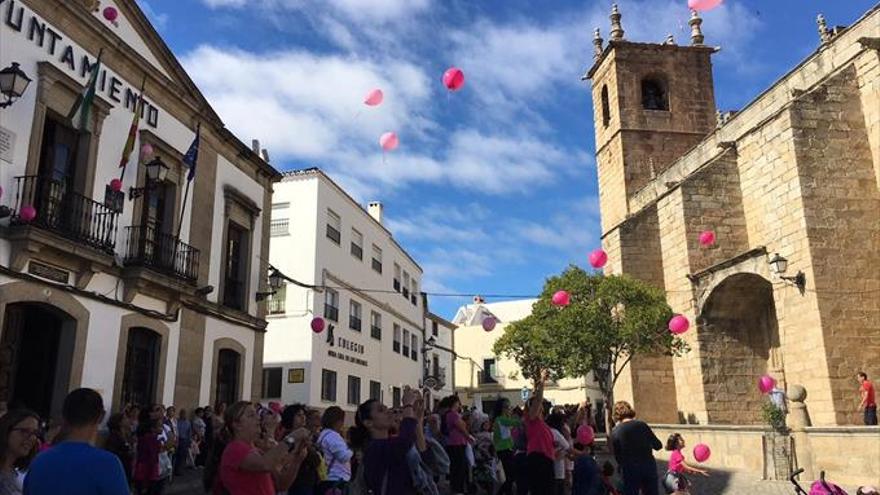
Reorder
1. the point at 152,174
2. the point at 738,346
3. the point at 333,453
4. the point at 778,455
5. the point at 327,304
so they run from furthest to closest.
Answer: the point at 327,304 → the point at 738,346 → the point at 778,455 → the point at 152,174 → the point at 333,453

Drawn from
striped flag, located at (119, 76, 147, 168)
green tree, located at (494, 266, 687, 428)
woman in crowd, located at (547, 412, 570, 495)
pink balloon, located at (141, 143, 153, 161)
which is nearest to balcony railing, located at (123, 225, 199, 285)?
striped flag, located at (119, 76, 147, 168)

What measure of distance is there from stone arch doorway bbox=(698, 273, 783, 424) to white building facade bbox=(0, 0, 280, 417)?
1271 centimetres

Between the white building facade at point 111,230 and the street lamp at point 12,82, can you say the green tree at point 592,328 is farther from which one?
the street lamp at point 12,82

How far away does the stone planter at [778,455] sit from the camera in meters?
11.7

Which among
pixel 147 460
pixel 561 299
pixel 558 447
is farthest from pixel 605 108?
pixel 147 460

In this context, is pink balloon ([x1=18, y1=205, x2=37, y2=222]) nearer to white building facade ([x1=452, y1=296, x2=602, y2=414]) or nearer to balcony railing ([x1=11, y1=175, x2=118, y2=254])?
balcony railing ([x1=11, y1=175, x2=118, y2=254])

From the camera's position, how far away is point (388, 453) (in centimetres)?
408

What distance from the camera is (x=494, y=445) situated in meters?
9.23

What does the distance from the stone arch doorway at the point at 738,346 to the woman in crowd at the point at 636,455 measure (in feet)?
43.7

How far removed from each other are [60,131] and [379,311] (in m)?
17.1

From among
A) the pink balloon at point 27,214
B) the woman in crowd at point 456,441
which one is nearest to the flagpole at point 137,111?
the pink balloon at point 27,214

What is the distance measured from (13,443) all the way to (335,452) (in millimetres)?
2518

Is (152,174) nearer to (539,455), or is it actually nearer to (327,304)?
(539,455)

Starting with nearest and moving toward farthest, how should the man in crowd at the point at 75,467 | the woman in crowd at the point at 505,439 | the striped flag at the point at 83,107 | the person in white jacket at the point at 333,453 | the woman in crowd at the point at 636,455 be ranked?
the man in crowd at the point at 75,467 → the person in white jacket at the point at 333,453 → the woman in crowd at the point at 636,455 → the woman in crowd at the point at 505,439 → the striped flag at the point at 83,107
